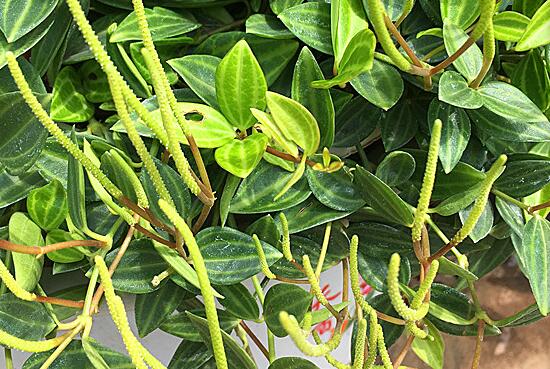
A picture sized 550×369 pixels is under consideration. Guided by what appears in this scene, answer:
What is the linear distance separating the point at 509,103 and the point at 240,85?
0.44ft

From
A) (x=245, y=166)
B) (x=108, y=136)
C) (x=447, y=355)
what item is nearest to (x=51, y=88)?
(x=108, y=136)

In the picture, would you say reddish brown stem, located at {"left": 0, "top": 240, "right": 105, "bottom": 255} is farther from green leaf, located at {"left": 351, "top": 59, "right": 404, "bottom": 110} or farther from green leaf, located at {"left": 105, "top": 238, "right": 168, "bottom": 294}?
green leaf, located at {"left": 351, "top": 59, "right": 404, "bottom": 110}

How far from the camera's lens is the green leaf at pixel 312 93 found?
0.33m

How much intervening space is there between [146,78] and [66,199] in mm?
81

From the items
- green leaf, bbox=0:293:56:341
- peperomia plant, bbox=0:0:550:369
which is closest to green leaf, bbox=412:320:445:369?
peperomia plant, bbox=0:0:550:369

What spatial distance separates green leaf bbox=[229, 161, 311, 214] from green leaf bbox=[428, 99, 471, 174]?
7cm

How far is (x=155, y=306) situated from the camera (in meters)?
0.35

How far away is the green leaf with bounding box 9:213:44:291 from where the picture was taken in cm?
32

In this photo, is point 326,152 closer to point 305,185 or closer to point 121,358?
point 305,185

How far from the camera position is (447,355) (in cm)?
76

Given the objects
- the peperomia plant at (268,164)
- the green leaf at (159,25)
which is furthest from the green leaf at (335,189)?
the green leaf at (159,25)

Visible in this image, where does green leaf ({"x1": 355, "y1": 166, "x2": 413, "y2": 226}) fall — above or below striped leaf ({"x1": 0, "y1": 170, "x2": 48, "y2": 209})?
below

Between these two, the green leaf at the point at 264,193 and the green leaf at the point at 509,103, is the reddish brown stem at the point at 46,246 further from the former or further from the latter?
the green leaf at the point at 509,103

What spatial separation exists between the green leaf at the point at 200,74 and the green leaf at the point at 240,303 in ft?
0.33
